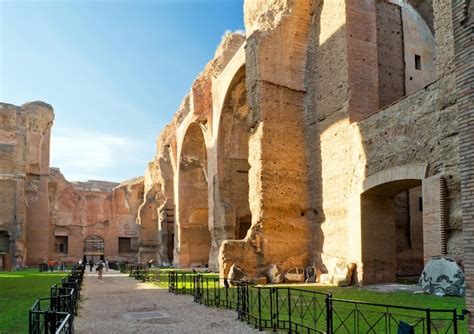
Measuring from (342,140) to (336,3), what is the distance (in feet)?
15.5

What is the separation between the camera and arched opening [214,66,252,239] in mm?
24359

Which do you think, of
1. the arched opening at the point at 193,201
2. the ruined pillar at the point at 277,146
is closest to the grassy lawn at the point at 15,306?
the ruined pillar at the point at 277,146

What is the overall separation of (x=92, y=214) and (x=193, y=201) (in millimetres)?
17353

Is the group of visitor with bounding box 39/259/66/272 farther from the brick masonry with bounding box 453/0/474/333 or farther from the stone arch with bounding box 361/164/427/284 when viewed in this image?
the brick masonry with bounding box 453/0/474/333

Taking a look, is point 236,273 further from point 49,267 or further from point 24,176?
point 24,176

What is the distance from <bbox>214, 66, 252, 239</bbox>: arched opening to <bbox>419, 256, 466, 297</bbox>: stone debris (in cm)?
1381

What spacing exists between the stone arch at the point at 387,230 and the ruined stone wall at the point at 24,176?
23465 millimetres

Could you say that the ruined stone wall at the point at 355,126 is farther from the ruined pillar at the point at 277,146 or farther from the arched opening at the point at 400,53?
the arched opening at the point at 400,53

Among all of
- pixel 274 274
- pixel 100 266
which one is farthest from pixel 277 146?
pixel 100 266

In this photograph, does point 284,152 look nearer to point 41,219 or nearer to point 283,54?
point 283,54

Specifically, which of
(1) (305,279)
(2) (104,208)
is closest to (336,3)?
(1) (305,279)

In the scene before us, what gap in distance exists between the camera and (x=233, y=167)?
998 inches

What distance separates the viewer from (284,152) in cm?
1756

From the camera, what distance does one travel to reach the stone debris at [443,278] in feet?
34.0
